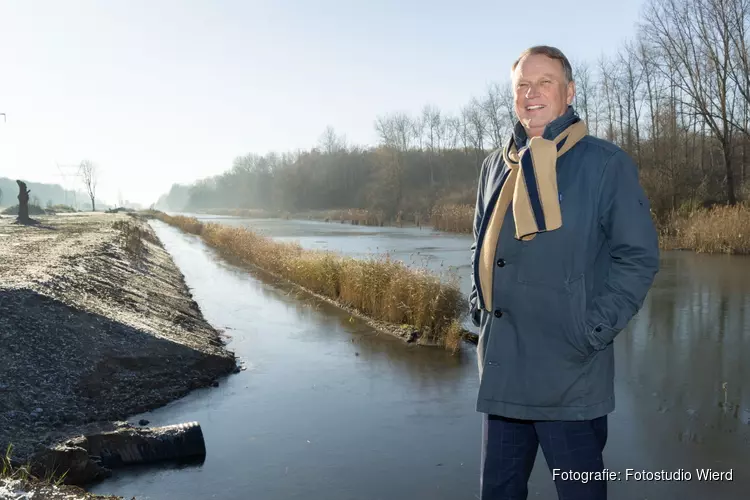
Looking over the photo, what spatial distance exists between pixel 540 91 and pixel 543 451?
117 centimetres

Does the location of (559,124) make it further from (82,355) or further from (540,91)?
(82,355)

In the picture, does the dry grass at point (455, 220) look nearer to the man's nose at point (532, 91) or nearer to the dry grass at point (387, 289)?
the dry grass at point (387, 289)

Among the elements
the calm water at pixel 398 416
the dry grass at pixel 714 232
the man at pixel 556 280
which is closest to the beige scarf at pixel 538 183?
the man at pixel 556 280

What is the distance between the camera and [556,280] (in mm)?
1804

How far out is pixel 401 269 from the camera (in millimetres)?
10164

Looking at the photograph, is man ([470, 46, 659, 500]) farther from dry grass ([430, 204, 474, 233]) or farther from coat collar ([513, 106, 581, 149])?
dry grass ([430, 204, 474, 233])

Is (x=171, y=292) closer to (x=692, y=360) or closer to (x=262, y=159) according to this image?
(x=692, y=360)

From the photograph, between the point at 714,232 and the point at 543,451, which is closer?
the point at 543,451

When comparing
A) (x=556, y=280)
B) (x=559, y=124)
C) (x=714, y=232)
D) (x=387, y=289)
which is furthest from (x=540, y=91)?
(x=714, y=232)

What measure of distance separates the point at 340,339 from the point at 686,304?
625 cm

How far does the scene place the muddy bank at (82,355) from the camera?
4.46m

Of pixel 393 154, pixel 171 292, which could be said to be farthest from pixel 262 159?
pixel 171 292

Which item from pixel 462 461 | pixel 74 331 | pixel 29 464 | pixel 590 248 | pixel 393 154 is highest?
pixel 393 154

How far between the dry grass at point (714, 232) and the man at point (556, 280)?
1686 centimetres
